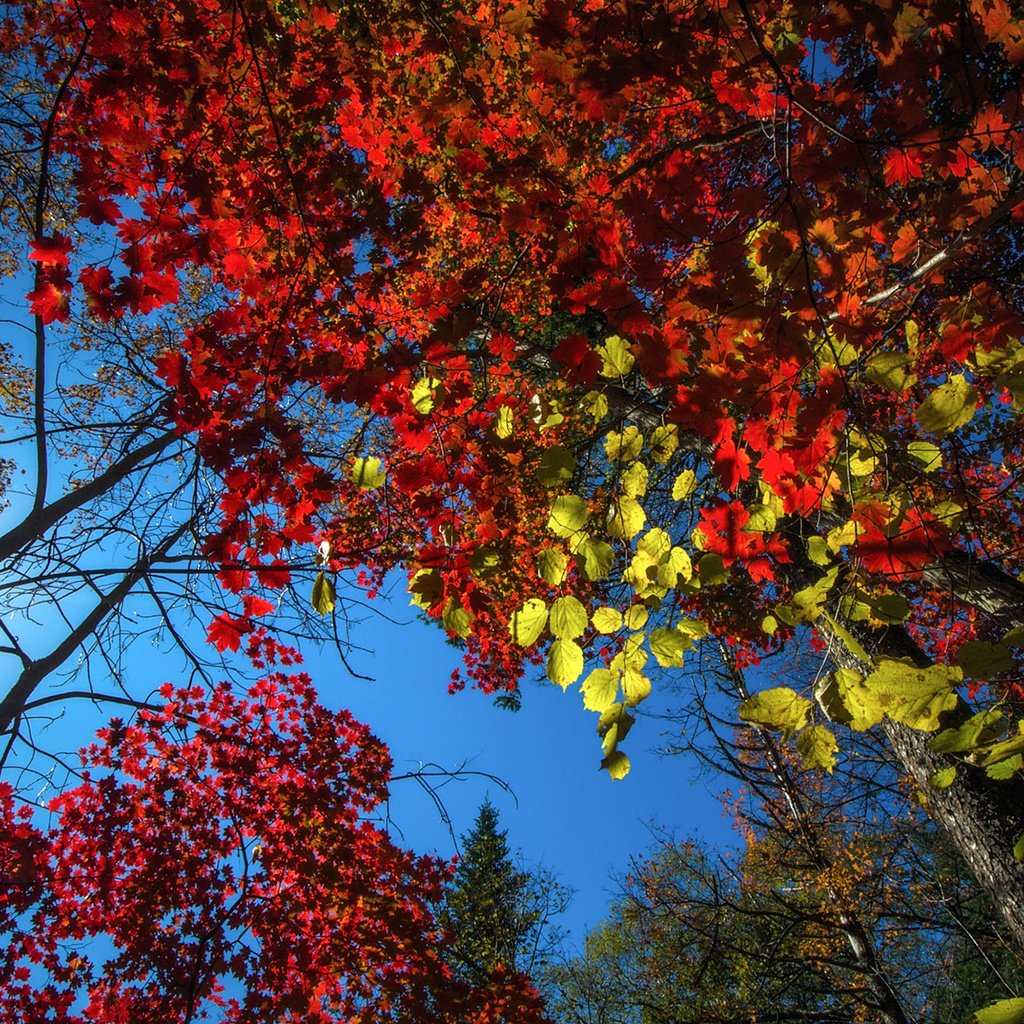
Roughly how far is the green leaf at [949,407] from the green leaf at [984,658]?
2.19 feet

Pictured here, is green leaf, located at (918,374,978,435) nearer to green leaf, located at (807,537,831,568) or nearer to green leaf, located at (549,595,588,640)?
green leaf, located at (807,537,831,568)

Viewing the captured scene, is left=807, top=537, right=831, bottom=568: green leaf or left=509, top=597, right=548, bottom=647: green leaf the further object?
left=807, top=537, right=831, bottom=568: green leaf

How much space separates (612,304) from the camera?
202 cm

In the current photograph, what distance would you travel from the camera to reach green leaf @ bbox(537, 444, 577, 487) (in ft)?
6.10

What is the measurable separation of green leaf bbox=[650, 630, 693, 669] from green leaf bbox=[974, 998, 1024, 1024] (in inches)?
33.2

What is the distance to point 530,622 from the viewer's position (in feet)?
Result: 5.65

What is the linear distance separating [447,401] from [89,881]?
21.3ft

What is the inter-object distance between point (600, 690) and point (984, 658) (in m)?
0.89

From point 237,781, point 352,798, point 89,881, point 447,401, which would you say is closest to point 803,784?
point 352,798

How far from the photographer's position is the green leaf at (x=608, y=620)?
1790 mm

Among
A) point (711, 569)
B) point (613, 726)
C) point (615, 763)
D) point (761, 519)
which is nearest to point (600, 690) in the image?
point (613, 726)

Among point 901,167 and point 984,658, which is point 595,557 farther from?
point 901,167

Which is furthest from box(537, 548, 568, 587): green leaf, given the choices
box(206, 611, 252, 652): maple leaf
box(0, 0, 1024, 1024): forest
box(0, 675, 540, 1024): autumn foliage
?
box(0, 675, 540, 1024): autumn foliage

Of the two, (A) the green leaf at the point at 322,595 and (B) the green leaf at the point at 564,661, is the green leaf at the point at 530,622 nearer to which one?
(B) the green leaf at the point at 564,661
